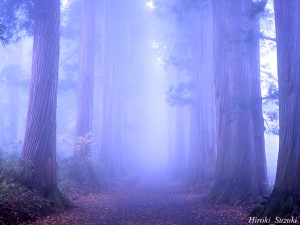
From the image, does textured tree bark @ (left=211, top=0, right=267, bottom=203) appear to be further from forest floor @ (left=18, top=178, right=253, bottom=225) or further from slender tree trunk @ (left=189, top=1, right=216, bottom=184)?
slender tree trunk @ (left=189, top=1, right=216, bottom=184)

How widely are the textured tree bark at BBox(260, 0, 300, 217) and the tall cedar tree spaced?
38.8 ft

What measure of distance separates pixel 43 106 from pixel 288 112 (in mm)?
7419

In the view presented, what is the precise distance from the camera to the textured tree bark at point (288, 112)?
25.3 ft

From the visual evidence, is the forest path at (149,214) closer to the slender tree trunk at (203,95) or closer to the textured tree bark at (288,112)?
the textured tree bark at (288,112)

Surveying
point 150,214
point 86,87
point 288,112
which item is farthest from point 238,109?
point 86,87

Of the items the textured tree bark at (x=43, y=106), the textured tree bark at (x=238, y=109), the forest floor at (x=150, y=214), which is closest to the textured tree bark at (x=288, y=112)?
the forest floor at (x=150, y=214)

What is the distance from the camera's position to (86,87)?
2042 centimetres

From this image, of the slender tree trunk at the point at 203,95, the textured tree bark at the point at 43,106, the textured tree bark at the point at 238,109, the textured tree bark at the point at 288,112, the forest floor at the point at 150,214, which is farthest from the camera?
the slender tree trunk at the point at 203,95

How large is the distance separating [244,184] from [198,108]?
9468mm

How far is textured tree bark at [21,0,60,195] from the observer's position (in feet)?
34.9

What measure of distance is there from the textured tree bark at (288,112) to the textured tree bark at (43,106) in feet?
21.5

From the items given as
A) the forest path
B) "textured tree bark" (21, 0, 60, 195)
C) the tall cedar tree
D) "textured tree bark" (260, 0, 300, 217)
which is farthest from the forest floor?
the tall cedar tree

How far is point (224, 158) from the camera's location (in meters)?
13.6

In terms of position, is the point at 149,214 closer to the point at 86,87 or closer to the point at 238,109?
the point at 238,109
